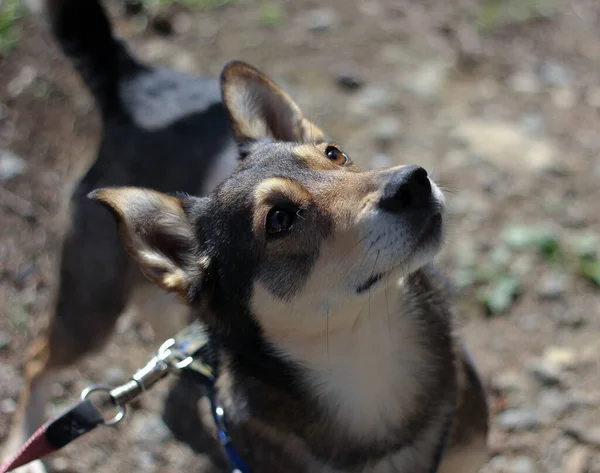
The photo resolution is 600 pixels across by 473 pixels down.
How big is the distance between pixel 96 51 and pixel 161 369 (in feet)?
5.65

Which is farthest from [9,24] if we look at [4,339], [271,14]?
[4,339]

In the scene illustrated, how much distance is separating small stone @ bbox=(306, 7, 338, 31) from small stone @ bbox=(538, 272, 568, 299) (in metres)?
3.07

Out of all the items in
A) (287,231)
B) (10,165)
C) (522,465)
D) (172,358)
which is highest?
(287,231)

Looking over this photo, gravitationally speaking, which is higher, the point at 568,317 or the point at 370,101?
the point at 370,101

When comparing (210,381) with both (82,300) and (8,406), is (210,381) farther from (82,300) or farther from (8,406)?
(8,406)

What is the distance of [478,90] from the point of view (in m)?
5.60

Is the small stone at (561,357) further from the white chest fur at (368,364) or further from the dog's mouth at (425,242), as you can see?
the dog's mouth at (425,242)

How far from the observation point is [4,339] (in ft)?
14.1

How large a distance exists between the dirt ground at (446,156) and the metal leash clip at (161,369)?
89 cm

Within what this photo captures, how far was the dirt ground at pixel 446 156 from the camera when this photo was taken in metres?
3.85

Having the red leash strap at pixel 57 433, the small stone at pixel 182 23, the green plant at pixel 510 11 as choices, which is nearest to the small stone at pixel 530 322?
the red leash strap at pixel 57 433

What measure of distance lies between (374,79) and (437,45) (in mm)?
656

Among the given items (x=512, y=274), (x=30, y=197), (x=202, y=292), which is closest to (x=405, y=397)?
(x=202, y=292)

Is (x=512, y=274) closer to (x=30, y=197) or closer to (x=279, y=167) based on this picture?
(x=279, y=167)
